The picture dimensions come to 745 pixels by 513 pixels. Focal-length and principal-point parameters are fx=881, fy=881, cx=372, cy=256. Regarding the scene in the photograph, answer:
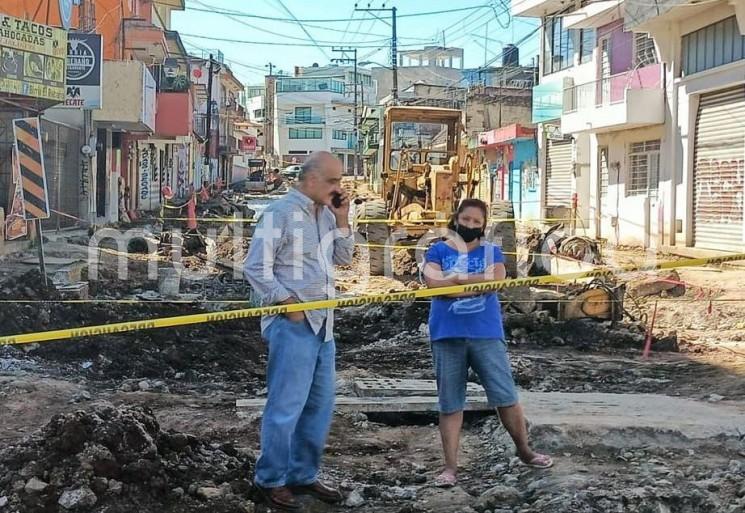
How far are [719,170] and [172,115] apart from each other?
62.1 feet

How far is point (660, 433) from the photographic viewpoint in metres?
5.25

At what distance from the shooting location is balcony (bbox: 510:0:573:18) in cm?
2708

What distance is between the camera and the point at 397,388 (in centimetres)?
680

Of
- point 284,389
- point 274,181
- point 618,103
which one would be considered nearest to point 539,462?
point 284,389

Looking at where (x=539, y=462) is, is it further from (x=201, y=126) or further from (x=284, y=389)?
(x=201, y=126)

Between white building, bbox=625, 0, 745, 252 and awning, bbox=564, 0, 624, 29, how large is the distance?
222 cm

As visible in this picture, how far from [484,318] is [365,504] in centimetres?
114

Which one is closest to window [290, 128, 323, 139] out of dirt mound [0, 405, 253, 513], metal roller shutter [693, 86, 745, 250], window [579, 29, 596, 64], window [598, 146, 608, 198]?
window [579, 29, 596, 64]

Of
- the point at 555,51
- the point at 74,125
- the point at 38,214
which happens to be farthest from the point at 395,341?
the point at 555,51

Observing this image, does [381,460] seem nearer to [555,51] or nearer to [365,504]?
[365,504]

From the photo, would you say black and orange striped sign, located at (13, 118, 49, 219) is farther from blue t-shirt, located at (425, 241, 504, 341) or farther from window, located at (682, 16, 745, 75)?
window, located at (682, 16, 745, 75)

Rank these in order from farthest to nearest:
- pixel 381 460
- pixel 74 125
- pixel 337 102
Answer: pixel 337 102
pixel 74 125
pixel 381 460

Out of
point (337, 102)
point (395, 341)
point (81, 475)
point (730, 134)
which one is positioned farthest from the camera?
point (337, 102)

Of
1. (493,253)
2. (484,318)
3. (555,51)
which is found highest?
(555,51)
